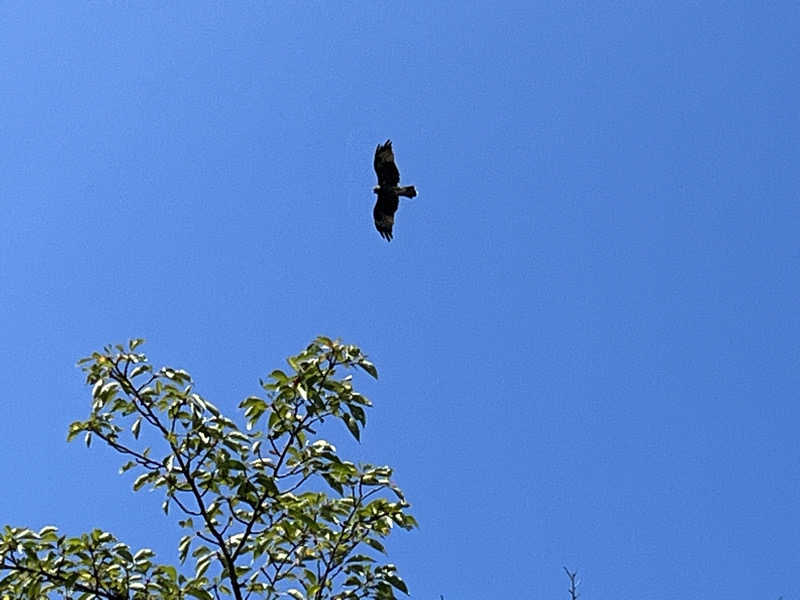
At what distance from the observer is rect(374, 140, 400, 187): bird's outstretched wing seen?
561 inches

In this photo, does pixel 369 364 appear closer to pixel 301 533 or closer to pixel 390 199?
pixel 301 533

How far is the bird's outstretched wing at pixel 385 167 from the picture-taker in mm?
14250

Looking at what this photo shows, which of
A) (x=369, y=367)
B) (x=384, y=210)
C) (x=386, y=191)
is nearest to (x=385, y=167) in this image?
(x=386, y=191)

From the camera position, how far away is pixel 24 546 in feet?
18.7

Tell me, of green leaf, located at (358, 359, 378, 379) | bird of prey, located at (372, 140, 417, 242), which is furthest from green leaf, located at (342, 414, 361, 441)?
bird of prey, located at (372, 140, 417, 242)

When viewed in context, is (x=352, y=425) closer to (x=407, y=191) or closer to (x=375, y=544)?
(x=375, y=544)

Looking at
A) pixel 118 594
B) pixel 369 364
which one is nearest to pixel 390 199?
pixel 369 364

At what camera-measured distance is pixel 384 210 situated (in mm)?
14234

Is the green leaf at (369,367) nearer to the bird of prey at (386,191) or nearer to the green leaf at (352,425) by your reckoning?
the green leaf at (352,425)

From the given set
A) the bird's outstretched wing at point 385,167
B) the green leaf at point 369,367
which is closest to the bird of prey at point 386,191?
the bird's outstretched wing at point 385,167

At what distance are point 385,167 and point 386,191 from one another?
13.5 inches

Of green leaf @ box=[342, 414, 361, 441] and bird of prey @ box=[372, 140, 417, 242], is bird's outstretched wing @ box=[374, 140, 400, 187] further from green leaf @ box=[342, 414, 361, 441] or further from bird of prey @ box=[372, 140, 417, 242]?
green leaf @ box=[342, 414, 361, 441]

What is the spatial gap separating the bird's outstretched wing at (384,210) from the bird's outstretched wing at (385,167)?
16cm

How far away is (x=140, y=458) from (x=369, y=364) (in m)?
1.49
